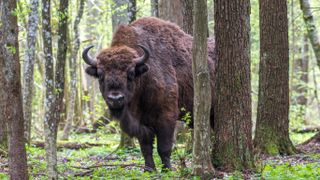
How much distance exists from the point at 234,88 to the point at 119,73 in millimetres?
2475

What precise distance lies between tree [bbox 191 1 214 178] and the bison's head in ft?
7.89

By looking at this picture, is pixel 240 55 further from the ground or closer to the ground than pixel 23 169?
further from the ground

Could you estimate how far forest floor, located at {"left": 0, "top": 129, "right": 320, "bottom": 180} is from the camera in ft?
26.4

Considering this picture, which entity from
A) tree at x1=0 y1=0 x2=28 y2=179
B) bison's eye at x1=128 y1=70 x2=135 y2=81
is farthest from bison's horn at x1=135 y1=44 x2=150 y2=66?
tree at x1=0 y1=0 x2=28 y2=179

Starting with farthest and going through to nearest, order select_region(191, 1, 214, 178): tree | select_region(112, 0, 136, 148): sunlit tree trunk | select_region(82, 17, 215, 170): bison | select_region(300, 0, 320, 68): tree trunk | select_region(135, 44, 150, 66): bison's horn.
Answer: select_region(300, 0, 320, 68): tree trunk < select_region(112, 0, 136, 148): sunlit tree trunk < select_region(135, 44, 150, 66): bison's horn < select_region(82, 17, 215, 170): bison < select_region(191, 1, 214, 178): tree

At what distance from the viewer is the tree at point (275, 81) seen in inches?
448

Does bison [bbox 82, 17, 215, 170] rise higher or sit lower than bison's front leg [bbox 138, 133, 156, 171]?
higher

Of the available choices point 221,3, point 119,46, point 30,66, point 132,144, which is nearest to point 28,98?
point 30,66

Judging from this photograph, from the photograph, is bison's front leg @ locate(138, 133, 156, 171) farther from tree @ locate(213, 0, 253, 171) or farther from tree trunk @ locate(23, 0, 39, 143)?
tree trunk @ locate(23, 0, 39, 143)

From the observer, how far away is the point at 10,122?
22.9 ft

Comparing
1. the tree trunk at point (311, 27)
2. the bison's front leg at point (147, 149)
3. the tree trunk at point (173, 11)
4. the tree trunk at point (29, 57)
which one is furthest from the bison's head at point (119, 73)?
the tree trunk at point (311, 27)

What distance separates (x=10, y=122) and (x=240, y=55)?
379cm

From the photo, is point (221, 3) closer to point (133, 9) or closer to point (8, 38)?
point (8, 38)

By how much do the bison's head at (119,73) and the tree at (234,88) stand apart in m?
2.12
